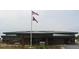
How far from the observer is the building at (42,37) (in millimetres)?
6562

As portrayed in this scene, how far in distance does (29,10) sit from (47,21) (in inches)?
29.1

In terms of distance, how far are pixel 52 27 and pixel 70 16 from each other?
2.46ft

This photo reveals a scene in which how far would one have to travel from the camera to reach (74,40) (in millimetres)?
6637

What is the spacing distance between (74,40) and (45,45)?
1034 millimetres

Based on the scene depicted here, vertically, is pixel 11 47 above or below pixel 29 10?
below

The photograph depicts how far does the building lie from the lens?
6562 millimetres

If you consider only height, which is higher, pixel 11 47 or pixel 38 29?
pixel 38 29

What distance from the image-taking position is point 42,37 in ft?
21.7

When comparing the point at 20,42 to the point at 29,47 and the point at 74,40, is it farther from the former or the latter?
the point at 74,40
